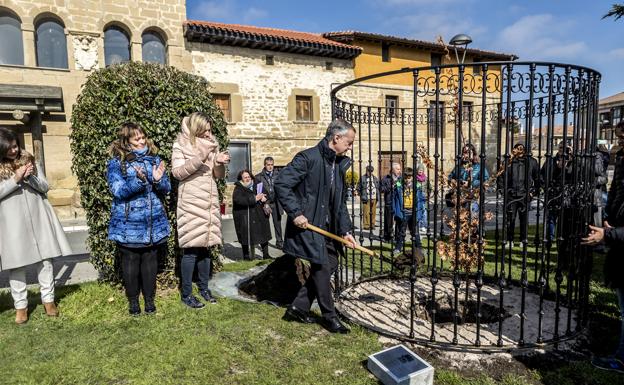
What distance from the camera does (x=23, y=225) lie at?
3727 mm

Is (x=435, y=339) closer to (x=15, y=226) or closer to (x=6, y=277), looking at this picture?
(x=15, y=226)

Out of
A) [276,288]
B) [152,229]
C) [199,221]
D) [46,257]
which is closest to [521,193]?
[276,288]

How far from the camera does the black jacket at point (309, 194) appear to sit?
348 cm

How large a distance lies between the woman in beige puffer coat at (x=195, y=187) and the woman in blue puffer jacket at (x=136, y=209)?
18cm

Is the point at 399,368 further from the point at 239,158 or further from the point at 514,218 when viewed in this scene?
the point at 239,158

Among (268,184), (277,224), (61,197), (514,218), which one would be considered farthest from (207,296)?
(61,197)

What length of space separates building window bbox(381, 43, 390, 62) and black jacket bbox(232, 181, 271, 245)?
52.8 ft

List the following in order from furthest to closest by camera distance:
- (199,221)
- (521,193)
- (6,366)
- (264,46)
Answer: (264,46) < (521,193) < (199,221) < (6,366)

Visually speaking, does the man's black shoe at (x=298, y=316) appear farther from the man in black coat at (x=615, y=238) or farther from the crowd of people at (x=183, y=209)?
the man in black coat at (x=615, y=238)

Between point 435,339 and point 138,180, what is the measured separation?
3.07 meters

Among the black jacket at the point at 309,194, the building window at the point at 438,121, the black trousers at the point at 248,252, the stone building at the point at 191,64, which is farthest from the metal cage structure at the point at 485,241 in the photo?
the stone building at the point at 191,64

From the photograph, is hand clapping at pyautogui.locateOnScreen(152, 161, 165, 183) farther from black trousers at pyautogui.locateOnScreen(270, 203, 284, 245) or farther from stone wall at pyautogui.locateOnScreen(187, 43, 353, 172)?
stone wall at pyautogui.locateOnScreen(187, 43, 353, 172)

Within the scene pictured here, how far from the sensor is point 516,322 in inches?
152

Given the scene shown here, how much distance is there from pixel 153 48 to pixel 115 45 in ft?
4.46
